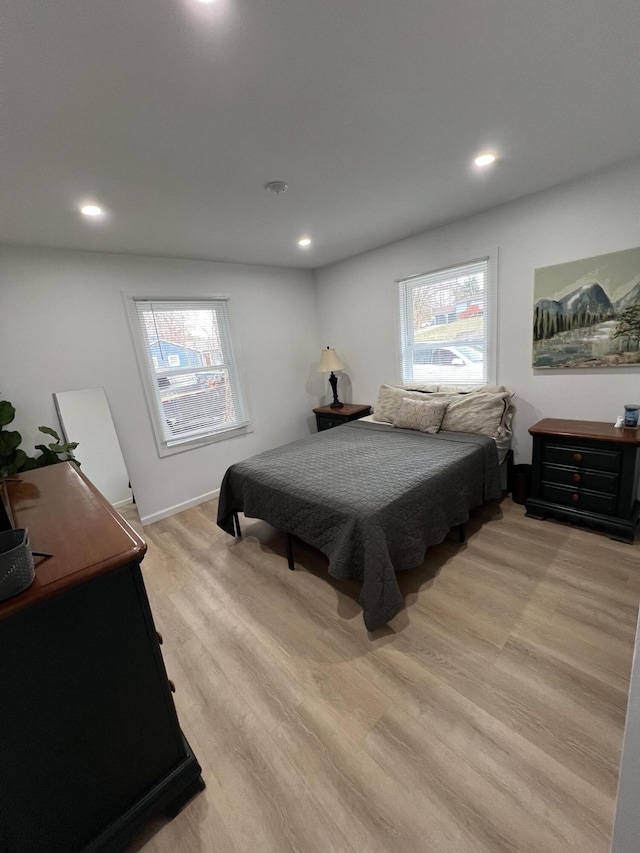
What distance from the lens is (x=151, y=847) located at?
108 cm

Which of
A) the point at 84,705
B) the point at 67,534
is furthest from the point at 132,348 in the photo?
the point at 84,705

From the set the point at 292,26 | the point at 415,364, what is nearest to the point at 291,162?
the point at 292,26

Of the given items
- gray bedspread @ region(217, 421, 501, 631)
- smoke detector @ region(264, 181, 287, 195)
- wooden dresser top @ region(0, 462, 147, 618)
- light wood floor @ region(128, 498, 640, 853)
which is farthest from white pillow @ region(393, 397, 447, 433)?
wooden dresser top @ region(0, 462, 147, 618)

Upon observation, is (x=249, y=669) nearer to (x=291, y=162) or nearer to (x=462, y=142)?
(x=291, y=162)

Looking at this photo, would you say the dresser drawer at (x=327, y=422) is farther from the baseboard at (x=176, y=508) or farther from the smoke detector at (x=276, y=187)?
the smoke detector at (x=276, y=187)

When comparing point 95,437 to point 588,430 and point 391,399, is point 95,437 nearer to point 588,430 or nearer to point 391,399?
point 391,399

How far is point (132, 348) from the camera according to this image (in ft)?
10.0

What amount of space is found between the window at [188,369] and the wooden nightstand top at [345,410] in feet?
3.22

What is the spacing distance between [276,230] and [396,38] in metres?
1.78

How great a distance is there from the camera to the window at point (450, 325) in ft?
9.91

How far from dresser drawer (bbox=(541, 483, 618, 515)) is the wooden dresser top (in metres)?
2.77

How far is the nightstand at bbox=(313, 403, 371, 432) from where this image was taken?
402 centimetres

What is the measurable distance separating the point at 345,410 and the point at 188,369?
183 centimetres

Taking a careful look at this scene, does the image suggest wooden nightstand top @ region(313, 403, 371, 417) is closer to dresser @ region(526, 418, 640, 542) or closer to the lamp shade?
the lamp shade
